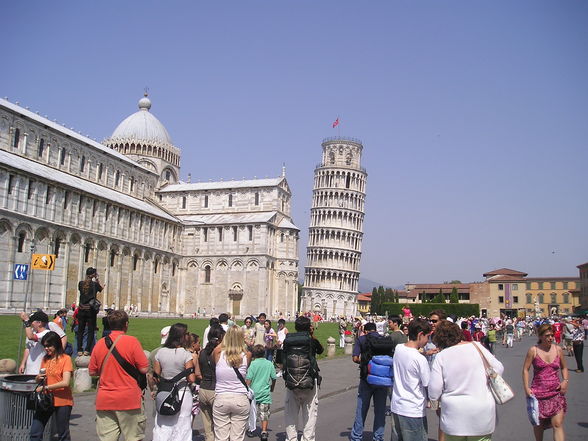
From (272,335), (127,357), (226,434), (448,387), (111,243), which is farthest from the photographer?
(111,243)

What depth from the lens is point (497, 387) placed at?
5586mm

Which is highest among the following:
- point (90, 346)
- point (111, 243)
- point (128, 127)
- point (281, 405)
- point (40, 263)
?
point (128, 127)

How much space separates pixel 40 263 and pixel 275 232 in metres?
50.8

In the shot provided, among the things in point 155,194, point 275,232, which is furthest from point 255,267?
point 155,194

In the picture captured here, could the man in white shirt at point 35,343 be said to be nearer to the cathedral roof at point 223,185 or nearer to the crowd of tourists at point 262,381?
the crowd of tourists at point 262,381

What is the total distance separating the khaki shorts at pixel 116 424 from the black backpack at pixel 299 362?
7.83 feet

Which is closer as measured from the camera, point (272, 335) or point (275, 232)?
point (272, 335)

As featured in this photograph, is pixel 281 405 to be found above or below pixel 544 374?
below

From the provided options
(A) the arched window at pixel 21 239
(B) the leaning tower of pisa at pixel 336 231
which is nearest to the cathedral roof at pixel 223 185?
(B) the leaning tower of pisa at pixel 336 231

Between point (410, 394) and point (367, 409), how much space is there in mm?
1856

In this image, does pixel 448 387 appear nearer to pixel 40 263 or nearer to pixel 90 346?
pixel 90 346

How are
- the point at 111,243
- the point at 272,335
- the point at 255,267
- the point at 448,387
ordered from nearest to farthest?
the point at 448,387
the point at 272,335
the point at 111,243
the point at 255,267

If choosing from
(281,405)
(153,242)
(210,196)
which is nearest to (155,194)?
(210,196)

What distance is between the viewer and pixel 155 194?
7025 centimetres
